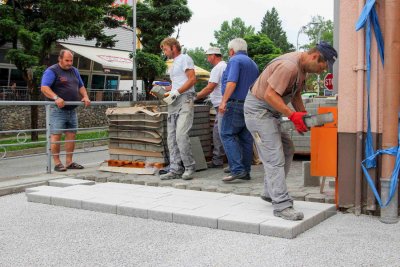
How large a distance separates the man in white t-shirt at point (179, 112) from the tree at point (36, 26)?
37.8ft

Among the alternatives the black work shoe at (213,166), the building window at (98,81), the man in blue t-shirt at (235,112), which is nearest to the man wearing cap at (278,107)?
the man in blue t-shirt at (235,112)

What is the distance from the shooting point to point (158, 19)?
32938mm

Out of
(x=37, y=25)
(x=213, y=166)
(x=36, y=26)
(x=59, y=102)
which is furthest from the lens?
(x=36, y=26)

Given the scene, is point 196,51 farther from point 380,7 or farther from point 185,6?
point 380,7

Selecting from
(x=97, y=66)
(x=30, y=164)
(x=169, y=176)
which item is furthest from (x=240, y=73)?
(x=97, y=66)

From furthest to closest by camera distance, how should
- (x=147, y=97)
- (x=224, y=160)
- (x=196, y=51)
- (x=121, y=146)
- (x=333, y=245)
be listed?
(x=196, y=51) → (x=147, y=97) → (x=224, y=160) → (x=121, y=146) → (x=333, y=245)

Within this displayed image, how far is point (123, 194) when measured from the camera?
22.2 feet

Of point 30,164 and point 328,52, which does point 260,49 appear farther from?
point 328,52

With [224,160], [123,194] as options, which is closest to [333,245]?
[123,194]

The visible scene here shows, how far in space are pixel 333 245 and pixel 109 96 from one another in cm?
2682

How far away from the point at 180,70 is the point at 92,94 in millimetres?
22592

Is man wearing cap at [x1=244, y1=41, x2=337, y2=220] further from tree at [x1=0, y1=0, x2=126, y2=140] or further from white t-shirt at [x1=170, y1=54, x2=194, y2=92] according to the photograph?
tree at [x1=0, y1=0, x2=126, y2=140]

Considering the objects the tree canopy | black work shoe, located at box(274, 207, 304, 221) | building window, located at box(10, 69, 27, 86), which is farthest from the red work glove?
building window, located at box(10, 69, 27, 86)

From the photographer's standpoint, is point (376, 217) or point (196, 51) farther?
point (196, 51)
